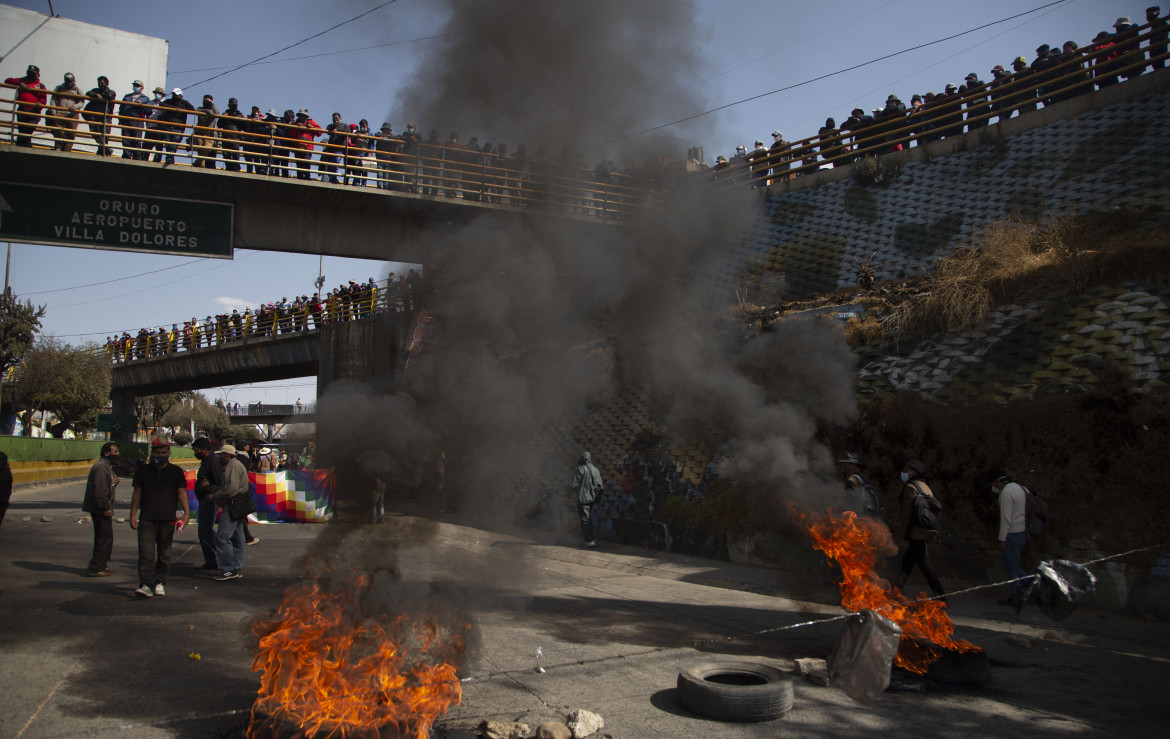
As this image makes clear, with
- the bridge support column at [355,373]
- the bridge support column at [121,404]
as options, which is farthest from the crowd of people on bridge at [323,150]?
the bridge support column at [121,404]

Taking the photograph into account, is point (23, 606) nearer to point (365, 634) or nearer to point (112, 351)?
point (365, 634)

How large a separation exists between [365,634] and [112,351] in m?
36.7

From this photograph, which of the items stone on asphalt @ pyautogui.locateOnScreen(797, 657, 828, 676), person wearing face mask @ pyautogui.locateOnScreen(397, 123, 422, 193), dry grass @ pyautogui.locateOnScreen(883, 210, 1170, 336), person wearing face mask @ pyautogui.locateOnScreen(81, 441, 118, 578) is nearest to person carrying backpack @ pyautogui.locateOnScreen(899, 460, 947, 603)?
stone on asphalt @ pyautogui.locateOnScreen(797, 657, 828, 676)

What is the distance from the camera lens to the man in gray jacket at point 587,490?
10.5m

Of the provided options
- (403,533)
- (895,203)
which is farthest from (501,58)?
(895,203)

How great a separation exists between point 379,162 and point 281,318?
53.7 ft

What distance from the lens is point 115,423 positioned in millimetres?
30312

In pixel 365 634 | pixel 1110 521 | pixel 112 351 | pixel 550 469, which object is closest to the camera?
pixel 365 634

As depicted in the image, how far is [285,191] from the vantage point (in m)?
12.0

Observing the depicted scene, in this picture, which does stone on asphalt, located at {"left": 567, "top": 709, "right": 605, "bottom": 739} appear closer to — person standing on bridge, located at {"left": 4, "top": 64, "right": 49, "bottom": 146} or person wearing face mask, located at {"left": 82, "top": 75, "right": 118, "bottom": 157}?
person wearing face mask, located at {"left": 82, "top": 75, "right": 118, "bottom": 157}

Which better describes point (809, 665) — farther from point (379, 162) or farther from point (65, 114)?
point (65, 114)

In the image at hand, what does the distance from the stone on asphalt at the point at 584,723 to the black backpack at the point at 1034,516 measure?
16.2 feet

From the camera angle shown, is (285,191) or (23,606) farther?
(285,191)

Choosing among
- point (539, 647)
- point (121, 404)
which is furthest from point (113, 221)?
point (121, 404)
